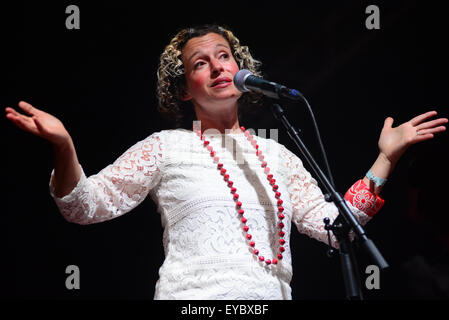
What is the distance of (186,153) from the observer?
181cm

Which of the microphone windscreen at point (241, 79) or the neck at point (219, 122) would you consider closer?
the microphone windscreen at point (241, 79)

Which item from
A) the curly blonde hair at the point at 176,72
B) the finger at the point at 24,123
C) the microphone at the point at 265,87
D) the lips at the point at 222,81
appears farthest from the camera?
the curly blonde hair at the point at 176,72

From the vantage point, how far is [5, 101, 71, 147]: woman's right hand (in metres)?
1.39

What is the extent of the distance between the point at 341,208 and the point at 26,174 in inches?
58.4

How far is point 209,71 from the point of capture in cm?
195

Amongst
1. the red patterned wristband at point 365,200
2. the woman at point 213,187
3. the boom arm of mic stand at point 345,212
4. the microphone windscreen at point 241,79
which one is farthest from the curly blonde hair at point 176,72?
the red patterned wristband at point 365,200

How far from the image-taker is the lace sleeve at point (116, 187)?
1556mm

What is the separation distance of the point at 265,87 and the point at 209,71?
45cm

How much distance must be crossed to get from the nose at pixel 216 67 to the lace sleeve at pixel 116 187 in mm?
316

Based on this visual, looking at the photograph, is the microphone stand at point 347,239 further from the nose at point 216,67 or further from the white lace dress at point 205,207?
the nose at point 216,67

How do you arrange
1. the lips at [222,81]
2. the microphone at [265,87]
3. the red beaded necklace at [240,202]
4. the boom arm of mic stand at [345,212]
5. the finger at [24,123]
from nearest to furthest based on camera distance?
the boom arm of mic stand at [345,212] < the finger at [24,123] < the microphone at [265,87] < the red beaded necklace at [240,202] < the lips at [222,81]

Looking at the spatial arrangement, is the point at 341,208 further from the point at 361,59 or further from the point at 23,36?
the point at 23,36
